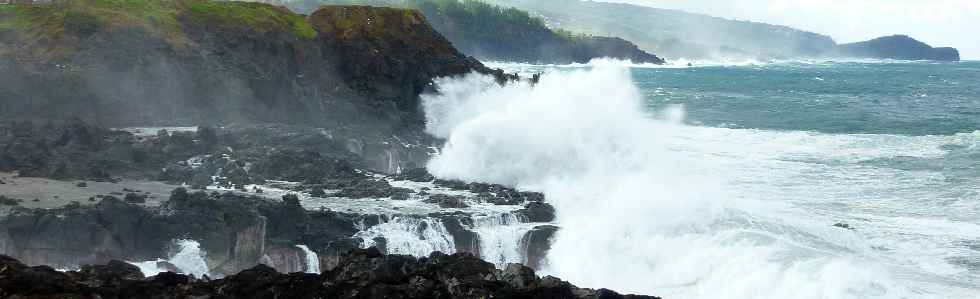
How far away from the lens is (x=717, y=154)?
144 feet

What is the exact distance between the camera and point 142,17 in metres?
42.0

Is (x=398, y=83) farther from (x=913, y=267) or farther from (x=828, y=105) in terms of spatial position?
(x=828, y=105)

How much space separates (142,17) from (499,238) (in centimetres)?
2298

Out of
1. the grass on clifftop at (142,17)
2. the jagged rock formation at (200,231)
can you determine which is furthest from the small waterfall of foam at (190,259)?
the grass on clifftop at (142,17)

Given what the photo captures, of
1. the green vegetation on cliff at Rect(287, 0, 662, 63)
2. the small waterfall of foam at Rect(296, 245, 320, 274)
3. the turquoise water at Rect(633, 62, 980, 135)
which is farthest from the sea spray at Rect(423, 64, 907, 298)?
the green vegetation on cliff at Rect(287, 0, 662, 63)

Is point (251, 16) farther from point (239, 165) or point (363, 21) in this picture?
point (239, 165)

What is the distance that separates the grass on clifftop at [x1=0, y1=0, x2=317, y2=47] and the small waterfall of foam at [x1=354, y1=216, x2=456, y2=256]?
19547 mm

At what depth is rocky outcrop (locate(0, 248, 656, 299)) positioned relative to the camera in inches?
614

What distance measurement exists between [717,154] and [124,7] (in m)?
25.7

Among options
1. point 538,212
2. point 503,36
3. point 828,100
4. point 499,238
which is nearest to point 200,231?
point 499,238

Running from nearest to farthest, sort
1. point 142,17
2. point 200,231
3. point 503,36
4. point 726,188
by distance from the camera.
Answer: point 200,231
point 726,188
point 142,17
point 503,36

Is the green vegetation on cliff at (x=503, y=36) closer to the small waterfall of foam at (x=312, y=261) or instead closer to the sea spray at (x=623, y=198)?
the sea spray at (x=623, y=198)

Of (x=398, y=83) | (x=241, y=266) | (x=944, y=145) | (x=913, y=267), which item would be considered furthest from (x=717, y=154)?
(x=241, y=266)

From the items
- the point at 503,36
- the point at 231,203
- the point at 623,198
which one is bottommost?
the point at 503,36
